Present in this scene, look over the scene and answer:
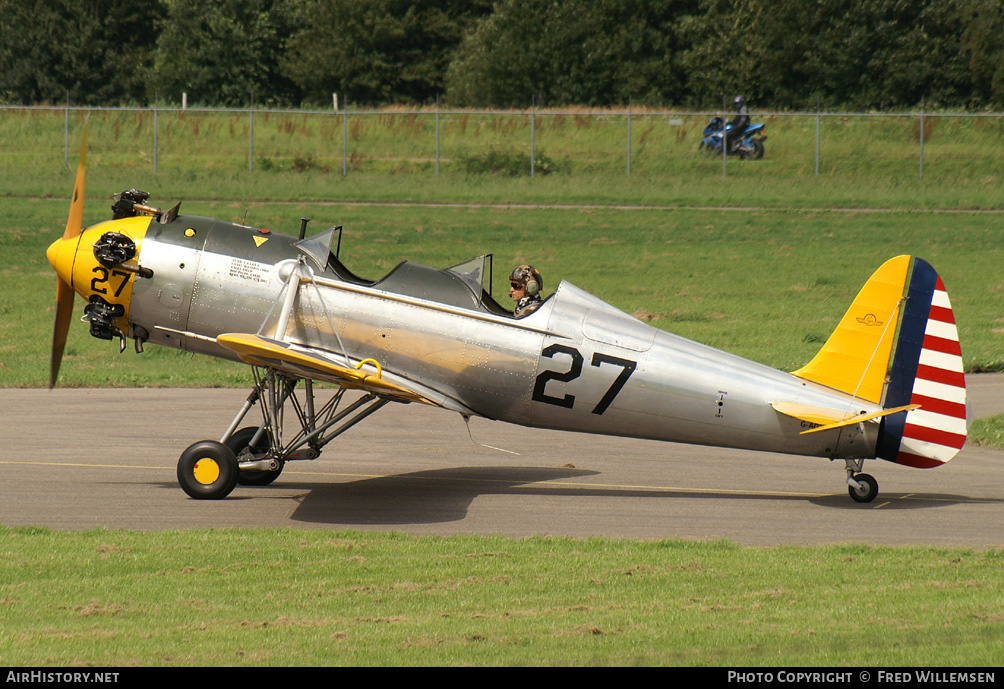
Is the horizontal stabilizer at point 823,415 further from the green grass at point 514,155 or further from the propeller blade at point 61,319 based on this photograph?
the green grass at point 514,155

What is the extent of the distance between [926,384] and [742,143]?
1289 inches

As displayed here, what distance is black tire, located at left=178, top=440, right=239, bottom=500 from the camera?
11.4 m

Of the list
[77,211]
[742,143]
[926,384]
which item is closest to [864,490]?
[926,384]

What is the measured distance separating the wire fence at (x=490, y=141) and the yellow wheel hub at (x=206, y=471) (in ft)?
99.5

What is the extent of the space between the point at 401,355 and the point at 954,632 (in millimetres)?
5744

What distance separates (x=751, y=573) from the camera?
355 inches

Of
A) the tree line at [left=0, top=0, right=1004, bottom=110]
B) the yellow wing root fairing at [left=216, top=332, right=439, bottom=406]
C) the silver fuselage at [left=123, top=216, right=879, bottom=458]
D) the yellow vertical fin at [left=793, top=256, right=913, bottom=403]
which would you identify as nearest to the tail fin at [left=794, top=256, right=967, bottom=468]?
the yellow vertical fin at [left=793, top=256, right=913, bottom=403]

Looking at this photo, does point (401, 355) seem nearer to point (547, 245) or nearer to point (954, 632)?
point (954, 632)

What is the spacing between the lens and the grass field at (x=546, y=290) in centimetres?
746

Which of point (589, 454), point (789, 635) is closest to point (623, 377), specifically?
point (589, 454)

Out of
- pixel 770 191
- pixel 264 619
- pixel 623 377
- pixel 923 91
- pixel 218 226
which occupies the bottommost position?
pixel 264 619

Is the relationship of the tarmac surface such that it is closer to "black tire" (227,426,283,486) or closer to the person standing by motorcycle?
"black tire" (227,426,283,486)

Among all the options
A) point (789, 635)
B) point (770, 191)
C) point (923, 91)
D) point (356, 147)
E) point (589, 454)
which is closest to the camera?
point (789, 635)

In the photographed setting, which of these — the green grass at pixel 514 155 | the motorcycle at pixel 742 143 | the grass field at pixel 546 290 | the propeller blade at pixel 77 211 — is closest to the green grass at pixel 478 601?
the grass field at pixel 546 290
